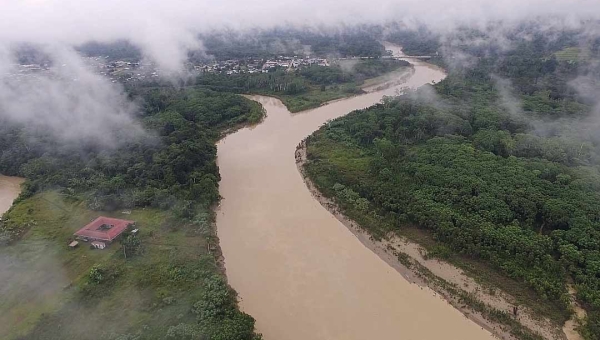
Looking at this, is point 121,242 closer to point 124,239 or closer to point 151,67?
point 124,239

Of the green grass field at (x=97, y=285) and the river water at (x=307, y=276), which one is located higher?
the green grass field at (x=97, y=285)

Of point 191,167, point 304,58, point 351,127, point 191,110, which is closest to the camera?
point 191,167

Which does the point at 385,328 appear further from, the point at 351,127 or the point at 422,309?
the point at 351,127

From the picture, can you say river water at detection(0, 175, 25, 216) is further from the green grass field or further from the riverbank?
the riverbank

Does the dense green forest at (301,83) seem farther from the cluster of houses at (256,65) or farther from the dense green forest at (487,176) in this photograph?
the dense green forest at (487,176)

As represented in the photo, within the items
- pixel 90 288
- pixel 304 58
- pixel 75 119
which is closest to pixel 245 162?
pixel 75 119

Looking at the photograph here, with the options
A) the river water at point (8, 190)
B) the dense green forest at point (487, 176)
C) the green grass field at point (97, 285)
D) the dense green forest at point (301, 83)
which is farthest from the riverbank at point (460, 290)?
the dense green forest at point (301, 83)

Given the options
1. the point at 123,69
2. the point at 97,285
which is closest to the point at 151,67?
the point at 123,69
